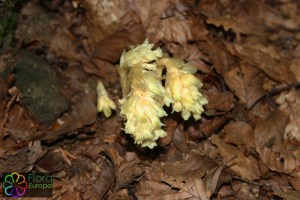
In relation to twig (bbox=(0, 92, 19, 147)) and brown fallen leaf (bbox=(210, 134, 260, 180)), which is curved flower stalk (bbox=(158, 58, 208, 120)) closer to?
brown fallen leaf (bbox=(210, 134, 260, 180))

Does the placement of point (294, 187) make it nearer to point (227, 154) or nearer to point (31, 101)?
point (227, 154)

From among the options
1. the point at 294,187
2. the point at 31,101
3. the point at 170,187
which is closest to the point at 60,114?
the point at 31,101

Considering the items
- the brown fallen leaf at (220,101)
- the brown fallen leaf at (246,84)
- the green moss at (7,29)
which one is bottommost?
the brown fallen leaf at (220,101)

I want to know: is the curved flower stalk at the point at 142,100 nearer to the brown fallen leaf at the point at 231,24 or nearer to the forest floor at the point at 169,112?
the forest floor at the point at 169,112

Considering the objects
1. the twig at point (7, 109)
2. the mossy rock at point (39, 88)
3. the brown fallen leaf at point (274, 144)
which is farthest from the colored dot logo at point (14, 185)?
the brown fallen leaf at point (274, 144)

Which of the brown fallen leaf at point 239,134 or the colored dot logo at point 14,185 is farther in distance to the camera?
the brown fallen leaf at point 239,134

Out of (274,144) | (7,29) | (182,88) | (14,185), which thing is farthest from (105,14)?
(274,144)

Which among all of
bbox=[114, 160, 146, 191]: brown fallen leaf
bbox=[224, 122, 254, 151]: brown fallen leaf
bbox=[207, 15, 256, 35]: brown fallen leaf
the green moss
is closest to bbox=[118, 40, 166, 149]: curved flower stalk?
bbox=[114, 160, 146, 191]: brown fallen leaf
